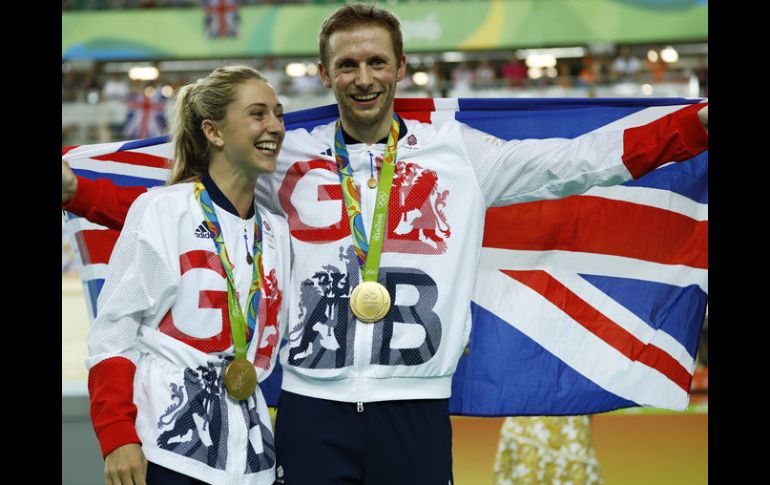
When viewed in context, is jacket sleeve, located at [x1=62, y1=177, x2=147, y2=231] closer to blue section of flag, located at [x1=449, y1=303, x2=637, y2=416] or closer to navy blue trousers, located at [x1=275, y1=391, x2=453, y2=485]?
navy blue trousers, located at [x1=275, y1=391, x2=453, y2=485]

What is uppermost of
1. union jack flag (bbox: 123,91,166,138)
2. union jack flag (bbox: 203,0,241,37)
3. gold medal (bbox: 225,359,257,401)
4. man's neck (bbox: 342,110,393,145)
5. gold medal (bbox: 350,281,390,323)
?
union jack flag (bbox: 203,0,241,37)

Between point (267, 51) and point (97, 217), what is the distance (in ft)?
52.8

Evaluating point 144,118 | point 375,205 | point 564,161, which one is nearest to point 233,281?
point 375,205

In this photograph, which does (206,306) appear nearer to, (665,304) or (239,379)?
(239,379)

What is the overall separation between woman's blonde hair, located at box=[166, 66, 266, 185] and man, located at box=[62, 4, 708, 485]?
26cm

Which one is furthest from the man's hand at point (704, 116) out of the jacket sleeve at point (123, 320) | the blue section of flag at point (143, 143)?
the blue section of flag at point (143, 143)

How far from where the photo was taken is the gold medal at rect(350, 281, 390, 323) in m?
2.68

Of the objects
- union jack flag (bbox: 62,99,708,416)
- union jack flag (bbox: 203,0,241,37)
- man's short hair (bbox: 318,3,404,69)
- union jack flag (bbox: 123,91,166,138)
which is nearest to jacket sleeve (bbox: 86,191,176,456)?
man's short hair (bbox: 318,3,404,69)

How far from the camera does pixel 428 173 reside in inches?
114

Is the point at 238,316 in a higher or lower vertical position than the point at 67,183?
lower

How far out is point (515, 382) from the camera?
11.8 ft

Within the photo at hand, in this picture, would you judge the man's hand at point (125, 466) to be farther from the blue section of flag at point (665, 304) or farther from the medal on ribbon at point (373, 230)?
the blue section of flag at point (665, 304)

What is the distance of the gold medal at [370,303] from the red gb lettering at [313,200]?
0.66 feet

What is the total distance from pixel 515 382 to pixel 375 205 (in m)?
1.14
